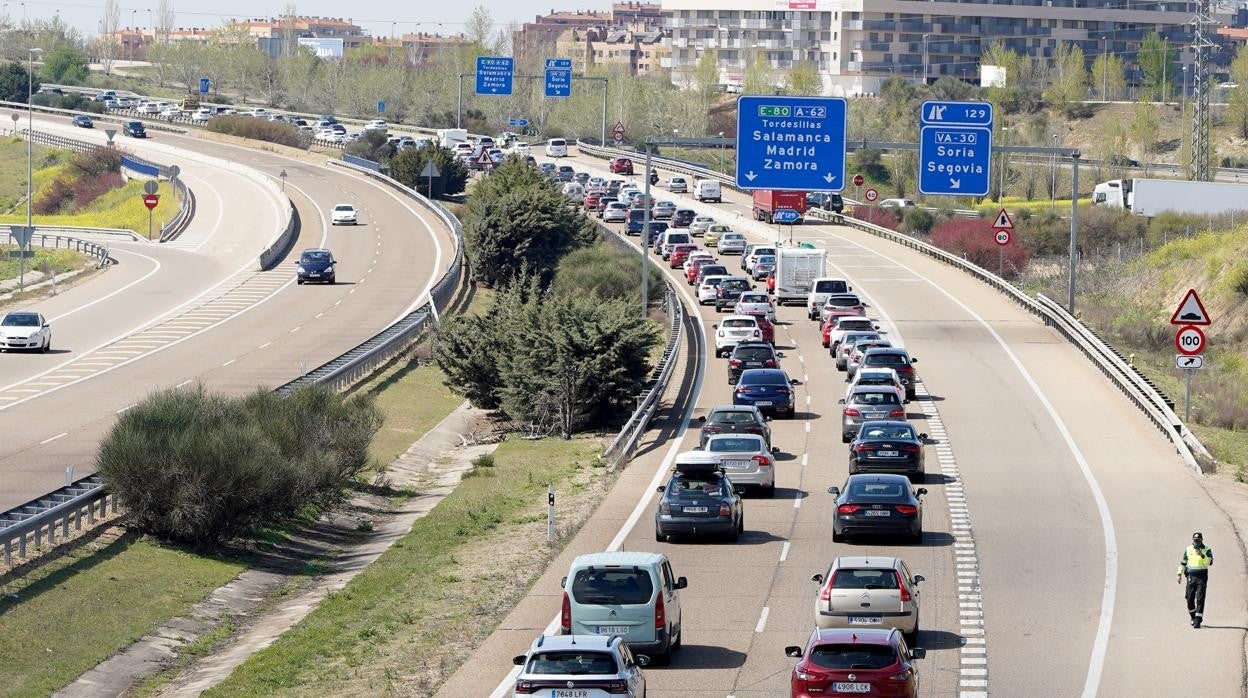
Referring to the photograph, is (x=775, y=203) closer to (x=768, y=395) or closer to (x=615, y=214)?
(x=615, y=214)

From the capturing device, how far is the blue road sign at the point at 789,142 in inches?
2172

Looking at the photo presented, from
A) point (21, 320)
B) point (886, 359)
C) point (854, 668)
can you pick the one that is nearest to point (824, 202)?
point (21, 320)

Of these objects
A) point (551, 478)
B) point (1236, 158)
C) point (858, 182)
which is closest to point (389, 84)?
point (1236, 158)

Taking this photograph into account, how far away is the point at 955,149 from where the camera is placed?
173ft

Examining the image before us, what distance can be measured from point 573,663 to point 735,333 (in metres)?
39.5

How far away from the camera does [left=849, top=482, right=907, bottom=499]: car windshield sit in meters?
30.0

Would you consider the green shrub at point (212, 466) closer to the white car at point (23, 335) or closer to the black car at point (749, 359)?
the black car at point (749, 359)

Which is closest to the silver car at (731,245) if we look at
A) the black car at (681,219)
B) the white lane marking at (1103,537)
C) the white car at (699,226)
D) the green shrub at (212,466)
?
the white car at (699,226)

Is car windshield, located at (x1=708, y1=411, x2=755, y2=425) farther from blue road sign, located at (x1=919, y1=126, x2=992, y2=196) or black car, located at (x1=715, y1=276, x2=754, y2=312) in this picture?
black car, located at (x1=715, y1=276, x2=754, y2=312)

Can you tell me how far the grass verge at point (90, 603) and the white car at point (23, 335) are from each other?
27219 millimetres

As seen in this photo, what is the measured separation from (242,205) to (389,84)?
9483cm

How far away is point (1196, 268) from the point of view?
240 feet

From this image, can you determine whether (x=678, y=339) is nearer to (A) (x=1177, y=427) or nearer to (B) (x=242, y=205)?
(A) (x=1177, y=427)

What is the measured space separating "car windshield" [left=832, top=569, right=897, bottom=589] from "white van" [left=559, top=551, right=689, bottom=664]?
224cm
